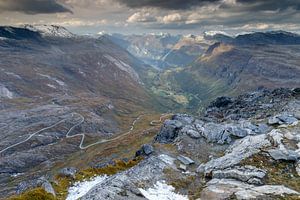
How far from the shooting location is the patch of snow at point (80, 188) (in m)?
41.8

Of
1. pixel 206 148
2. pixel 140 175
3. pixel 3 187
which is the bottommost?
pixel 3 187

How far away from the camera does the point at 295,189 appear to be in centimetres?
3894

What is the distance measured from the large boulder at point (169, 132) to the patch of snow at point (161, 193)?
97.4 ft

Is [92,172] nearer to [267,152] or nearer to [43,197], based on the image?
[43,197]

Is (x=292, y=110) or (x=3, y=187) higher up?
(x=292, y=110)

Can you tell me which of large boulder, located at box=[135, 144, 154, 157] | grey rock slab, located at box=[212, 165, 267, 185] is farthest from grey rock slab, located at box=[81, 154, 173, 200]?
large boulder, located at box=[135, 144, 154, 157]

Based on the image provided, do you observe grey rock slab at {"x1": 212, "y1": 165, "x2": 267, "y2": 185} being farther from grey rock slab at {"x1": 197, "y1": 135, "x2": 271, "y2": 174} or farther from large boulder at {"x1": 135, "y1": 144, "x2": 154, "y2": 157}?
large boulder at {"x1": 135, "y1": 144, "x2": 154, "y2": 157}

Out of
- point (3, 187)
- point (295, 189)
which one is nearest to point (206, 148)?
point (295, 189)

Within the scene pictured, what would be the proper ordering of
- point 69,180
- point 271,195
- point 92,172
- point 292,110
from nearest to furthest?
point 271,195, point 69,180, point 92,172, point 292,110

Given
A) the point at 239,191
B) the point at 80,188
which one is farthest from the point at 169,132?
the point at 239,191


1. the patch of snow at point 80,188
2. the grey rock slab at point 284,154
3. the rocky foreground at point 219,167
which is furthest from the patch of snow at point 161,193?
the grey rock slab at point 284,154

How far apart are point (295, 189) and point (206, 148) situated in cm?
2297

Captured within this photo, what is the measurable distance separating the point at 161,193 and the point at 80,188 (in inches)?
490

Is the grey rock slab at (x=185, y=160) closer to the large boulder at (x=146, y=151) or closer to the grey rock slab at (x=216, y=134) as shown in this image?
the large boulder at (x=146, y=151)
